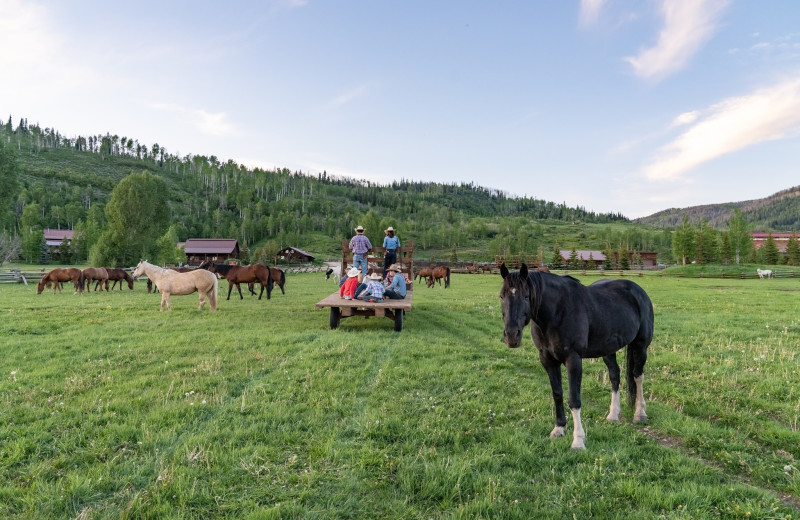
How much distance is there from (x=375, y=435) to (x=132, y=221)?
56.2m

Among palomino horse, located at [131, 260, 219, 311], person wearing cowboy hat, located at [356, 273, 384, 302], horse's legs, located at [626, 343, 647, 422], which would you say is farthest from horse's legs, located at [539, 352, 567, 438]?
palomino horse, located at [131, 260, 219, 311]

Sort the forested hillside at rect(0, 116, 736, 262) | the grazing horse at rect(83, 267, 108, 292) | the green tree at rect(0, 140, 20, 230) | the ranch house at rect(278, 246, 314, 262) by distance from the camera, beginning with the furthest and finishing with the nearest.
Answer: the forested hillside at rect(0, 116, 736, 262)
the ranch house at rect(278, 246, 314, 262)
the green tree at rect(0, 140, 20, 230)
the grazing horse at rect(83, 267, 108, 292)

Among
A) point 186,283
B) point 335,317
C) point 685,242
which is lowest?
point 335,317

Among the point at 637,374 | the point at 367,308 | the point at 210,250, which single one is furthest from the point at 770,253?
the point at 210,250

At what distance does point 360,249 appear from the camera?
1466cm

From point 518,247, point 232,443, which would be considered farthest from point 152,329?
point 518,247

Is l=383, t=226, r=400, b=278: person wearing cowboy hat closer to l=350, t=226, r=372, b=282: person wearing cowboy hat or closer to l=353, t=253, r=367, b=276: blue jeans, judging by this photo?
l=350, t=226, r=372, b=282: person wearing cowboy hat

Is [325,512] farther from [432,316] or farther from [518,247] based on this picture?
[518,247]

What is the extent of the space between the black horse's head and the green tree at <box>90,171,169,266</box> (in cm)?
5506

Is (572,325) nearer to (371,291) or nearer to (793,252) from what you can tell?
(371,291)

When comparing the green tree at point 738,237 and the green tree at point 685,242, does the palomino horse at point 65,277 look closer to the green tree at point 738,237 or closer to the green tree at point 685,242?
the green tree at point 685,242

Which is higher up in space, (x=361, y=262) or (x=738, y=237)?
(x=738, y=237)

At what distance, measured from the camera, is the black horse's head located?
4.34 m

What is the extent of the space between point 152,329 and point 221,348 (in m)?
4.16
